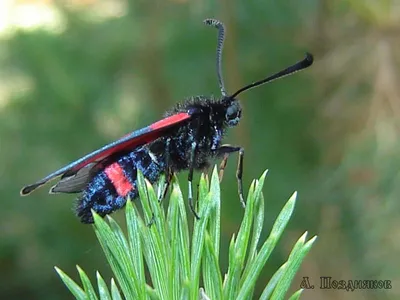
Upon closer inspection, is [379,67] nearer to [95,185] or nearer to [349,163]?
[349,163]

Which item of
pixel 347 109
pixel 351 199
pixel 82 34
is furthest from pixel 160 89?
pixel 351 199

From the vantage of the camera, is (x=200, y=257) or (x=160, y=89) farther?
(x=160, y=89)

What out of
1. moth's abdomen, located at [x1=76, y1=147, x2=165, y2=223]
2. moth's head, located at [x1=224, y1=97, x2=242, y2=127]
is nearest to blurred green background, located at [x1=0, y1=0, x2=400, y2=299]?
moth's head, located at [x1=224, y1=97, x2=242, y2=127]

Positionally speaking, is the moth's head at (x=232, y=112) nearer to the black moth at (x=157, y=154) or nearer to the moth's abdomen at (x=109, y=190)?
the black moth at (x=157, y=154)

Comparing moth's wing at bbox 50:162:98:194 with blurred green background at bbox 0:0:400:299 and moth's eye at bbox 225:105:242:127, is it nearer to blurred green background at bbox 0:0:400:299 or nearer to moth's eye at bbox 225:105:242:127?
moth's eye at bbox 225:105:242:127

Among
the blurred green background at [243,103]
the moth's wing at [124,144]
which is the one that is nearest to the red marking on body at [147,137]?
the moth's wing at [124,144]

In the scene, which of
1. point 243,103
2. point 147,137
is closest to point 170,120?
point 147,137

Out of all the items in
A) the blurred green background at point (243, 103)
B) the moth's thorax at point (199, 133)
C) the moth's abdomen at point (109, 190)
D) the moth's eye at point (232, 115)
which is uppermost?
the blurred green background at point (243, 103)

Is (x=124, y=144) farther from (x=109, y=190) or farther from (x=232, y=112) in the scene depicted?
(x=232, y=112)
